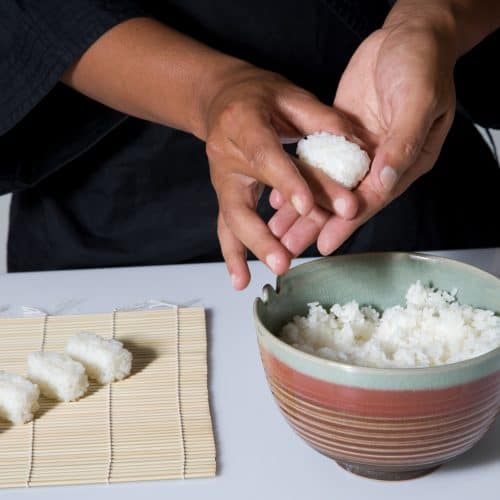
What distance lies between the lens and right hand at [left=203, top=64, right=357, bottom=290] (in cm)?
79

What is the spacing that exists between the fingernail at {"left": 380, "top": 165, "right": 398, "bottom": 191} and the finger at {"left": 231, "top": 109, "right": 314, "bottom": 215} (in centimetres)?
8

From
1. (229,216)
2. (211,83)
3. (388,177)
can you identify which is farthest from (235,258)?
(211,83)

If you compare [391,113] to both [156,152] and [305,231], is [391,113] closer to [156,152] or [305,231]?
[305,231]

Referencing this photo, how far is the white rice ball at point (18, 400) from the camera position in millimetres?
837

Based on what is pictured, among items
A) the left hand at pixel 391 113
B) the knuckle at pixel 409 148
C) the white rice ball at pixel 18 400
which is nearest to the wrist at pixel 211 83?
the left hand at pixel 391 113

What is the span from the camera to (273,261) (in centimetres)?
79

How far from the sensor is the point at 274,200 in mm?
870

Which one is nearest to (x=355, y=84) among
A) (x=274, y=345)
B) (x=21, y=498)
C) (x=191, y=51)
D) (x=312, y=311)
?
(x=191, y=51)

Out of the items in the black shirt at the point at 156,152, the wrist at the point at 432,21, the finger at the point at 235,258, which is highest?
the wrist at the point at 432,21

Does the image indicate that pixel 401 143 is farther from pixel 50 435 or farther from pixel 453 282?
pixel 50 435

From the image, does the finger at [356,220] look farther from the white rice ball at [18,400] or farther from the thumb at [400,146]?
the white rice ball at [18,400]

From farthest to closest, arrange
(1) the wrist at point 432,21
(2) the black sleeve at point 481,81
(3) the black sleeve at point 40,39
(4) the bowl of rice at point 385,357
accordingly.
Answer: (2) the black sleeve at point 481,81 < (3) the black sleeve at point 40,39 < (1) the wrist at point 432,21 < (4) the bowl of rice at point 385,357

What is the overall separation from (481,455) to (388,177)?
25 cm

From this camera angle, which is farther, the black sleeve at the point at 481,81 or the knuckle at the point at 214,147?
the black sleeve at the point at 481,81
